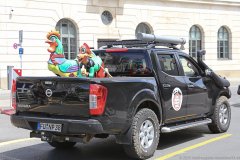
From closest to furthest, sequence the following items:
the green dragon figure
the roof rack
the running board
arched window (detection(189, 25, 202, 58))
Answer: the running board < the green dragon figure < the roof rack < arched window (detection(189, 25, 202, 58))

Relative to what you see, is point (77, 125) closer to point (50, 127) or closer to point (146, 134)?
point (50, 127)

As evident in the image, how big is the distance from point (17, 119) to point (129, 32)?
24.2m

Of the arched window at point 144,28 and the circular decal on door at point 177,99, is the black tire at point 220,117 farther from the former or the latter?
the arched window at point 144,28

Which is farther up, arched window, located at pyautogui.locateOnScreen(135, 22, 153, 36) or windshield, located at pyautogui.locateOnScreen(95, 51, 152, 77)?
arched window, located at pyautogui.locateOnScreen(135, 22, 153, 36)

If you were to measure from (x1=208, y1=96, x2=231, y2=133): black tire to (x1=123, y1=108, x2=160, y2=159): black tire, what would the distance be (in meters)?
2.32

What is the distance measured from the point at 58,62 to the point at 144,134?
2206 mm

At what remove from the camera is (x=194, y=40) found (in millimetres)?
35062

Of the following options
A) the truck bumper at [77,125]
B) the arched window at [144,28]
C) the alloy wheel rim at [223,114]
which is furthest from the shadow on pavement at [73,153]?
the arched window at [144,28]

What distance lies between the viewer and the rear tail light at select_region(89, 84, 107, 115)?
6230mm

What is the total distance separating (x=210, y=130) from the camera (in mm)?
9469

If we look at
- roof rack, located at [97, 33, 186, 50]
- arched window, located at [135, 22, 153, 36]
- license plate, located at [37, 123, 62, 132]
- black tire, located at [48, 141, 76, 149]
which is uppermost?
arched window, located at [135, 22, 153, 36]

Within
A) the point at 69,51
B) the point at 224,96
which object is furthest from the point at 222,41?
the point at 224,96

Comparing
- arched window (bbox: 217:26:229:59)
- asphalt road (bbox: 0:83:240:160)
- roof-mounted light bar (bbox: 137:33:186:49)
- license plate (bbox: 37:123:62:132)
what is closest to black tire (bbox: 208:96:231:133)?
asphalt road (bbox: 0:83:240:160)

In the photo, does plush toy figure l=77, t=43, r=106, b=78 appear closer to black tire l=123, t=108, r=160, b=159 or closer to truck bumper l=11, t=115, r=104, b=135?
black tire l=123, t=108, r=160, b=159
